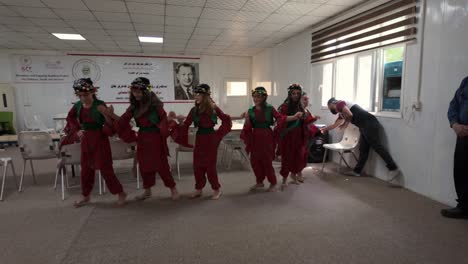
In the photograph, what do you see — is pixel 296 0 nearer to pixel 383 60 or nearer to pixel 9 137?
pixel 383 60

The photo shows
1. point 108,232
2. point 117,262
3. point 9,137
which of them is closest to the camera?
point 117,262

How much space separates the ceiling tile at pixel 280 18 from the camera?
5.21 meters

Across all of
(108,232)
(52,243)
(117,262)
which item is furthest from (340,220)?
(52,243)

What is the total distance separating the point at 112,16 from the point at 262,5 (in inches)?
108

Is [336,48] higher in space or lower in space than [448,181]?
higher

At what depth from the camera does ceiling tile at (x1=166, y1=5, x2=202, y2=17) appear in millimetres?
4762

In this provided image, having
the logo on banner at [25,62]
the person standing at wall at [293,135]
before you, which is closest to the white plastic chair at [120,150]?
the person standing at wall at [293,135]

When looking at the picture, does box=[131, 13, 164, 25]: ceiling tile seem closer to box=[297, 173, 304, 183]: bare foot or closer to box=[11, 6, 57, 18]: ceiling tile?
box=[11, 6, 57, 18]: ceiling tile

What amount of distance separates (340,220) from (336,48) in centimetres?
352

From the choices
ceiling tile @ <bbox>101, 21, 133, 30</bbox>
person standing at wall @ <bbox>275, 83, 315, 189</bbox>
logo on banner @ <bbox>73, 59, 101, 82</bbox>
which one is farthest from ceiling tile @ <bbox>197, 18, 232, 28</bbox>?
logo on banner @ <bbox>73, 59, 101, 82</bbox>

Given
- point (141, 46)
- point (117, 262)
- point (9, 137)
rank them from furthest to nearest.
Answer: point (141, 46), point (9, 137), point (117, 262)

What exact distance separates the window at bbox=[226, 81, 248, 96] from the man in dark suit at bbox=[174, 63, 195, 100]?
1.36 metres

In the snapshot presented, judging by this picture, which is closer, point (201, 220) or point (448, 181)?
point (201, 220)

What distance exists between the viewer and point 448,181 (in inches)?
129
